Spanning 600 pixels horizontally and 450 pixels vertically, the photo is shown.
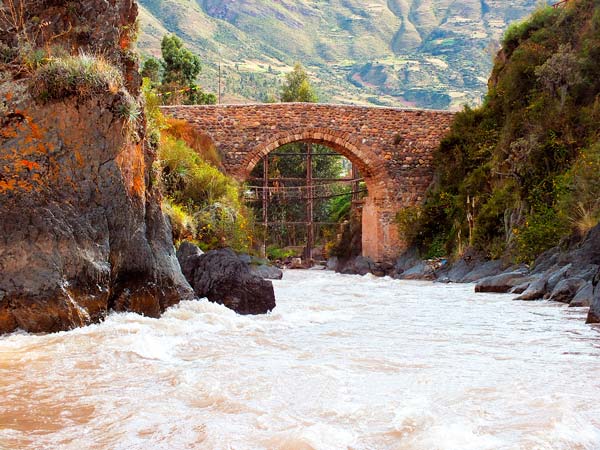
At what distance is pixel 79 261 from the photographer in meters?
5.64

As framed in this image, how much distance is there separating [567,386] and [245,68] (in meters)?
67.0

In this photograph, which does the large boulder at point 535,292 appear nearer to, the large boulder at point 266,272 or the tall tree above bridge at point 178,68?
the large boulder at point 266,272

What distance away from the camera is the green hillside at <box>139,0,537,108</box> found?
225ft

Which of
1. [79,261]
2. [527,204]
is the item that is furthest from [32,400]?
[527,204]

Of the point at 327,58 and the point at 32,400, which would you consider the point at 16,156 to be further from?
the point at 327,58

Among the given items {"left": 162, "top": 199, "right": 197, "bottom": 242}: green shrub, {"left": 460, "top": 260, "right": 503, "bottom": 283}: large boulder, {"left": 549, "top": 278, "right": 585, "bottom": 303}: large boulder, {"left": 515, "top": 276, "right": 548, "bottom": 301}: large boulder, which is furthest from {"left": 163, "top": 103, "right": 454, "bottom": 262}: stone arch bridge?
{"left": 549, "top": 278, "right": 585, "bottom": 303}: large boulder

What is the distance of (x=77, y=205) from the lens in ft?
19.3

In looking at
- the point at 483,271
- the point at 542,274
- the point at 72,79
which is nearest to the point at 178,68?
the point at 483,271

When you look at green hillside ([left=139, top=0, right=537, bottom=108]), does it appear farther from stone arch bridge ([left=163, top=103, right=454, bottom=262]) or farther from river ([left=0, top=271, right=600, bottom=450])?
river ([left=0, top=271, right=600, bottom=450])

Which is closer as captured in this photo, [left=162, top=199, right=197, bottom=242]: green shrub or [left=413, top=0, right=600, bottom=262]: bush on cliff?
[left=162, top=199, right=197, bottom=242]: green shrub

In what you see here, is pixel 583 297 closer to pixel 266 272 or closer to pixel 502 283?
pixel 502 283

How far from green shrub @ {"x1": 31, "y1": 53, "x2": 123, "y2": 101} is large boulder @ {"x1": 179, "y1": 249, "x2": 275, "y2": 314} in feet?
8.06

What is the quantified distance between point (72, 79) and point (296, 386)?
3496 mm

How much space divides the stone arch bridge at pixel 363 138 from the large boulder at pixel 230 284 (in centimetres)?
1164
